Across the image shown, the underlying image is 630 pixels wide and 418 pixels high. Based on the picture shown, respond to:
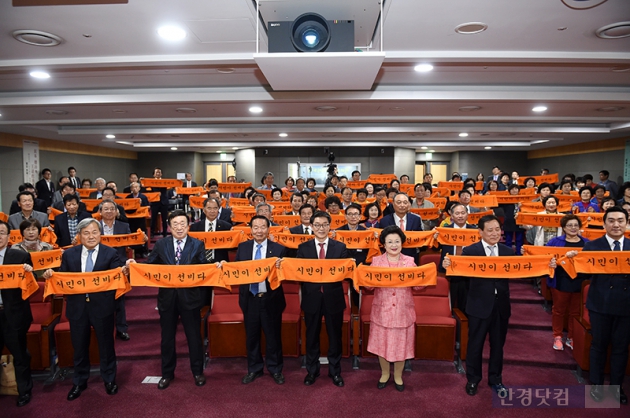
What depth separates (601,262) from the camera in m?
3.36

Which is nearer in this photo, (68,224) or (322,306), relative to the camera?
(322,306)

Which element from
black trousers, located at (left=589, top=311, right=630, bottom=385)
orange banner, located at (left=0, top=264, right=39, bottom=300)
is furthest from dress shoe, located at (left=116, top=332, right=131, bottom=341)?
black trousers, located at (left=589, top=311, right=630, bottom=385)

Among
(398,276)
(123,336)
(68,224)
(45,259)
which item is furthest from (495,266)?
(68,224)

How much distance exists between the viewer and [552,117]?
9.03 metres

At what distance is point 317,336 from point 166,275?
1.57 metres

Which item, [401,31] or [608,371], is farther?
[401,31]

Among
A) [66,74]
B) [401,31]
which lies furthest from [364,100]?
[66,74]

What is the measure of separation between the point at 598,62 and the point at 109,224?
22.2ft

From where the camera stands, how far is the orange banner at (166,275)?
11.5ft

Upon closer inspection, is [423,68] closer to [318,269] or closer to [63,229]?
[318,269]

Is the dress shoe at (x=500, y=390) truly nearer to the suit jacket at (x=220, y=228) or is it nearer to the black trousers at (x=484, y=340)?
the black trousers at (x=484, y=340)

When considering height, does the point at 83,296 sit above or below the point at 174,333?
above

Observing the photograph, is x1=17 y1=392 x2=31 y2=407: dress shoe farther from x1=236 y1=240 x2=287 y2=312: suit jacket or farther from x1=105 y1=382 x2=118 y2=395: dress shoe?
x1=236 y1=240 x2=287 y2=312: suit jacket

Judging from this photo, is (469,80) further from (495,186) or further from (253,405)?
(253,405)
